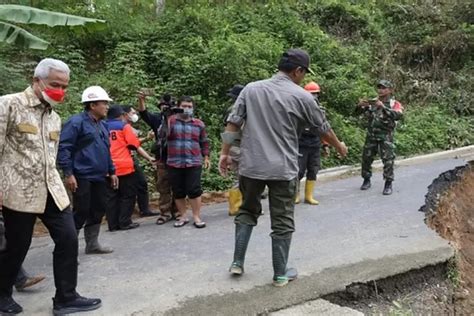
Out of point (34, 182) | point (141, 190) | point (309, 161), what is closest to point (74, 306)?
point (34, 182)

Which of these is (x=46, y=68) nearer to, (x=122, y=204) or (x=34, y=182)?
(x=34, y=182)

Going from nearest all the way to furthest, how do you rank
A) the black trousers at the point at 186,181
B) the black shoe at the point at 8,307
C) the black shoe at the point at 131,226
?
the black shoe at the point at 8,307
the black trousers at the point at 186,181
the black shoe at the point at 131,226

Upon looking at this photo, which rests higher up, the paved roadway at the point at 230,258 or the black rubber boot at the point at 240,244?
the black rubber boot at the point at 240,244

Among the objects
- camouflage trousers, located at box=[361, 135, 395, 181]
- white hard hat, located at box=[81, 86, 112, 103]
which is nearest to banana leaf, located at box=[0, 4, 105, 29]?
white hard hat, located at box=[81, 86, 112, 103]

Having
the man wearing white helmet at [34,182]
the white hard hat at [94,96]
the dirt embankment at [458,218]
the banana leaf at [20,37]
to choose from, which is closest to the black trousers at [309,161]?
the dirt embankment at [458,218]

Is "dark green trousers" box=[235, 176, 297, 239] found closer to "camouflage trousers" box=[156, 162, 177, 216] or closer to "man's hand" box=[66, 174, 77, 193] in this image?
"man's hand" box=[66, 174, 77, 193]

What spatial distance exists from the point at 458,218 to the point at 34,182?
6568 millimetres

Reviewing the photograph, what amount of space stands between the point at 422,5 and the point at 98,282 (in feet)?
62.0

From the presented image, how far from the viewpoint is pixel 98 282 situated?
4965 millimetres

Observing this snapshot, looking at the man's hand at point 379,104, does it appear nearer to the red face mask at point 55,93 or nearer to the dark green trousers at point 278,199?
the dark green trousers at point 278,199

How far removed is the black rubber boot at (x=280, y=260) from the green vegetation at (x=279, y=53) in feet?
15.3

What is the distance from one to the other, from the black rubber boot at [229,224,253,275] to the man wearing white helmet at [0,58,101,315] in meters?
1.43

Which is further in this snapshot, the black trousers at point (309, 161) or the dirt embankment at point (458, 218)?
the black trousers at point (309, 161)

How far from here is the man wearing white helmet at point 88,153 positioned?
5320 millimetres
